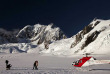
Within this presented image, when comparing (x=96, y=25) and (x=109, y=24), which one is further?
(x=96, y=25)

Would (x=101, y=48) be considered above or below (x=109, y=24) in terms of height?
below

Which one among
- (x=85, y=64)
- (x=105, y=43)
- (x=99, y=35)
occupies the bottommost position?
(x=85, y=64)

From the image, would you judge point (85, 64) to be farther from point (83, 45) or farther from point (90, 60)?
point (83, 45)

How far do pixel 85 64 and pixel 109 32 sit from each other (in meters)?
53.1

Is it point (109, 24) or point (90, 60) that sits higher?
point (109, 24)

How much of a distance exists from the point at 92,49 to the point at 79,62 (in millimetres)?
44910

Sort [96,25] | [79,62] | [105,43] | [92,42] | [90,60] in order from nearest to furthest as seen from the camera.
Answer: [90,60] < [79,62] < [105,43] < [92,42] < [96,25]

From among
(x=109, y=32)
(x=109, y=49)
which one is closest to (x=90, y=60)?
(x=109, y=49)

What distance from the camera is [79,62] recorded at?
75.9ft

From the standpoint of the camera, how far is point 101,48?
63.1 m

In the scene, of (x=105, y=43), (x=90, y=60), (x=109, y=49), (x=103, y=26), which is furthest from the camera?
(x=103, y=26)

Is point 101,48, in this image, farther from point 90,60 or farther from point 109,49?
point 90,60

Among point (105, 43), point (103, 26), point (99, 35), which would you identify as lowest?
point (105, 43)

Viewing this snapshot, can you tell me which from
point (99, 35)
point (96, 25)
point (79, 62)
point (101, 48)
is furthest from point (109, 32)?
point (79, 62)
